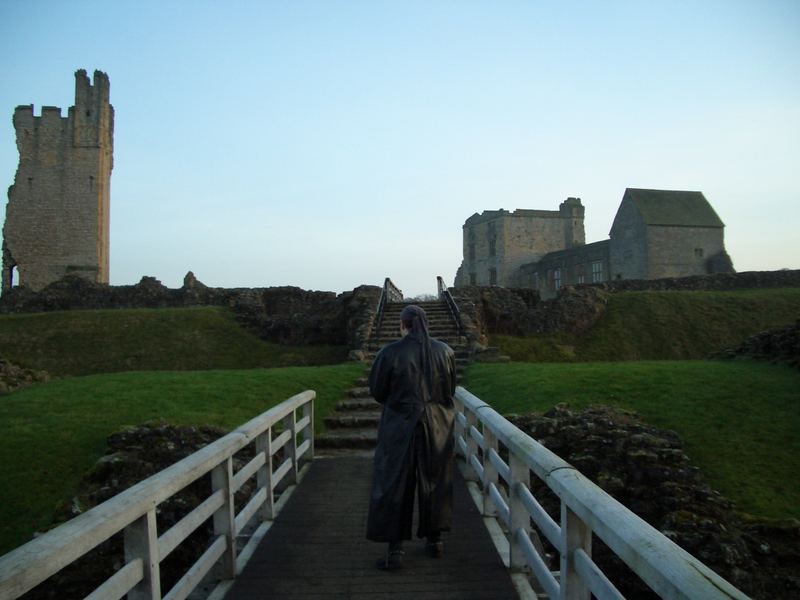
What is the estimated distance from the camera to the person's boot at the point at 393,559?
507 cm

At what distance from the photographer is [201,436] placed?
9508 millimetres

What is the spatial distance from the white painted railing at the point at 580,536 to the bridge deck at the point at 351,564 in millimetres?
370

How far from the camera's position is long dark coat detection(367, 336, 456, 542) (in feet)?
16.5

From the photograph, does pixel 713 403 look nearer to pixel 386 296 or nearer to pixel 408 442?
pixel 408 442

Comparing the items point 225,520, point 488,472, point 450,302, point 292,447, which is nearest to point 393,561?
point 225,520

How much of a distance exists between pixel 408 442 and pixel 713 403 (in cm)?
745

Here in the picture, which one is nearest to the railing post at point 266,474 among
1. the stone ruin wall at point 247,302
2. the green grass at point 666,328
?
the green grass at point 666,328

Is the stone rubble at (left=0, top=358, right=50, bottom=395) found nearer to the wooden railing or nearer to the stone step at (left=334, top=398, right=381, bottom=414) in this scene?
the stone step at (left=334, top=398, right=381, bottom=414)

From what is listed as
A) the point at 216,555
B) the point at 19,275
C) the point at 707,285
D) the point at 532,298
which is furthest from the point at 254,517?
the point at 19,275

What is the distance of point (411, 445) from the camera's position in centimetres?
508

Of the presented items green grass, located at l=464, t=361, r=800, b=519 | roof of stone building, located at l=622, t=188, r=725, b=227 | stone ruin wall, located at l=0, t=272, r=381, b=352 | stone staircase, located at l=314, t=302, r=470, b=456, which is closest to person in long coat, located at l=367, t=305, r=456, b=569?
green grass, located at l=464, t=361, r=800, b=519

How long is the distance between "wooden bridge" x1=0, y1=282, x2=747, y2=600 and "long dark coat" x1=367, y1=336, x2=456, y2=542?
0.44 m

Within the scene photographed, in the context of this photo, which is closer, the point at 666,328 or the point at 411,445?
the point at 411,445

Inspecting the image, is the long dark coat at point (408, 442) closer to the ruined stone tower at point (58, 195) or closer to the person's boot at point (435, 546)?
the person's boot at point (435, 546)
